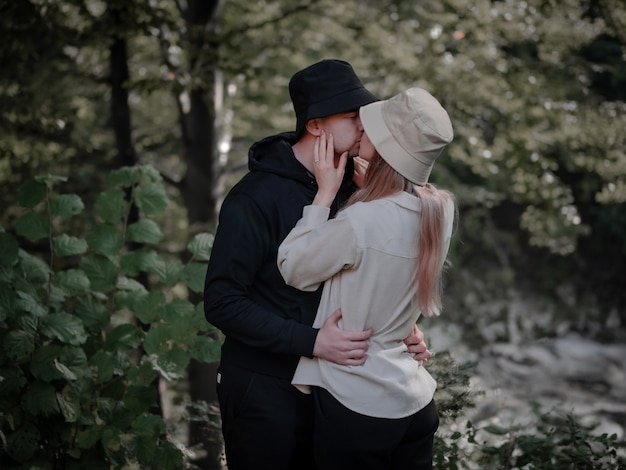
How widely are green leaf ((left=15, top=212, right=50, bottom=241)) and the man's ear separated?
142 centimetres

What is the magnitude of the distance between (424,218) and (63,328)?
157 cm

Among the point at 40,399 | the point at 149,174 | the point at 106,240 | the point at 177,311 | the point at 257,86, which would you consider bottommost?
the point at 257,86

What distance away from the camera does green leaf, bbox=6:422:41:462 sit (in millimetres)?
2806

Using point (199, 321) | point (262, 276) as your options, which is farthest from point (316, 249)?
point (199, 321)

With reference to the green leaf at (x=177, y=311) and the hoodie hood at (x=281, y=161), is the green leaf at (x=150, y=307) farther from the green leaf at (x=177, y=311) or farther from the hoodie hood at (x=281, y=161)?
the hoodie hood at (x=281, y=161)

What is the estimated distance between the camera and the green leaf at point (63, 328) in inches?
110

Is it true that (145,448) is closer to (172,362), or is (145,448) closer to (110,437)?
(110,437)

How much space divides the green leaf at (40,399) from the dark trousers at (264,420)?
3.01 feet

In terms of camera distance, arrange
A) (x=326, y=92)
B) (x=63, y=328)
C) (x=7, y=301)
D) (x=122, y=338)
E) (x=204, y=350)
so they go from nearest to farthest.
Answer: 1. (x=326, y=92)
2. (x=7, y=301)
3. (x=63, y=328)
4. (x=204, y=350)
5. (x=122, y=338)

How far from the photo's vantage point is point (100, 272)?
3.21 m

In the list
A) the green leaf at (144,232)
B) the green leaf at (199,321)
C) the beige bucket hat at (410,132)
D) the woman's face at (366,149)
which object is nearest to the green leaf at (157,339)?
the green leaf at (199,321)

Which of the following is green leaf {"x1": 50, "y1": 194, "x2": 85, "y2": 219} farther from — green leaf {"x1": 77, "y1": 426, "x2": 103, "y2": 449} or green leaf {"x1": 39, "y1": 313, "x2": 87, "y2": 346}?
green leaf {"x1": 77, "y1": 426, "x2": 103, "y2": 449}

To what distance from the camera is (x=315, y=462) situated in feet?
7.37

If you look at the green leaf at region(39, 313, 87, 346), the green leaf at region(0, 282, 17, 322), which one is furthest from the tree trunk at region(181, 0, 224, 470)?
the green leaf at region(0, 282, 17, 322)
